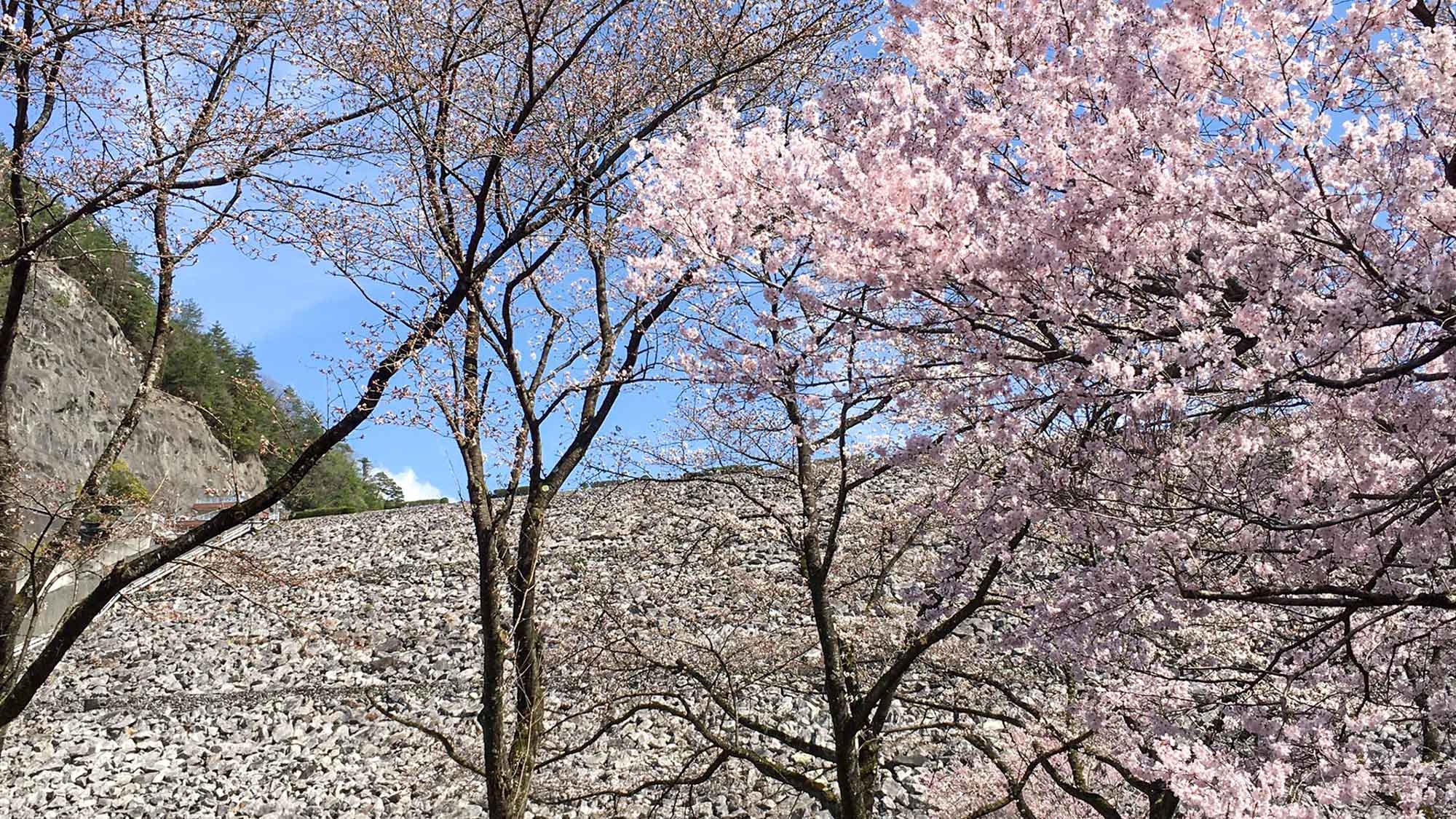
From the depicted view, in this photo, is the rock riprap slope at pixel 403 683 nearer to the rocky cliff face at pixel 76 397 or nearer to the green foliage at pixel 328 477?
the rocky cliff face at pixel 76 397

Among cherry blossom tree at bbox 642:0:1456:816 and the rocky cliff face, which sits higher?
the rocky cliff face

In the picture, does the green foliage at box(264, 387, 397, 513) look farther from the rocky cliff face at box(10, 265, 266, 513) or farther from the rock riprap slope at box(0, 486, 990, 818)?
the rock riprap slope at box(0, 486, 990, 818)

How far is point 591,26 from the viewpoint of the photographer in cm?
811

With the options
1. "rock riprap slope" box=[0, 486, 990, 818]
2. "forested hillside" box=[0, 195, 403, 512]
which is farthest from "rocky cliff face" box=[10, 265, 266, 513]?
"rock riprap slope" box=[0, 486, 990, 818]

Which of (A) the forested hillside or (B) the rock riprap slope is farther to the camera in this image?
(B) the rock riprap slope

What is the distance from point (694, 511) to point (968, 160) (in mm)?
17827

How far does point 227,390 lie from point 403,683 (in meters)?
20.9

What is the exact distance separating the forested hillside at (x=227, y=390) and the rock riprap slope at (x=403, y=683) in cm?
270

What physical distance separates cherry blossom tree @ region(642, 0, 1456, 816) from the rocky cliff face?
77.1 feet

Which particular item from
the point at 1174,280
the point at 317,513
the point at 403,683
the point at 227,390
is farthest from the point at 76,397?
the point at 1174,280

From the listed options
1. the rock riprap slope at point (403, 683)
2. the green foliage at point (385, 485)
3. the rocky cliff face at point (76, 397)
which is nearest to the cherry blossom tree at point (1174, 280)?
the rock riprap slope at point (403, 683)

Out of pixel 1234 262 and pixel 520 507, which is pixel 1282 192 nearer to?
pixel 1234 262

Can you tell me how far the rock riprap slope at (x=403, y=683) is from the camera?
10922 mm

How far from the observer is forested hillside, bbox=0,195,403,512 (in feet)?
27.5
